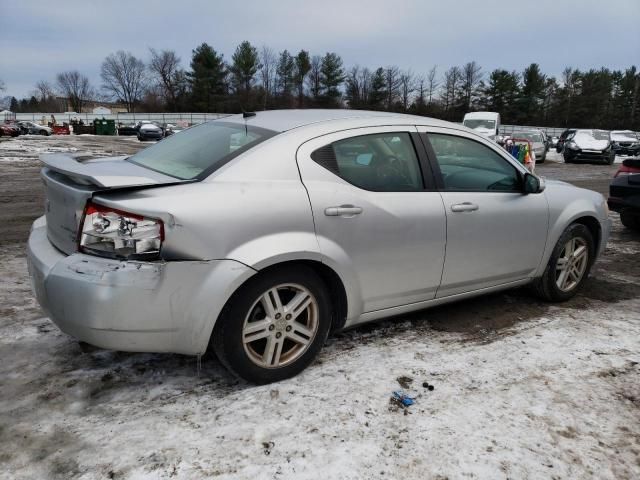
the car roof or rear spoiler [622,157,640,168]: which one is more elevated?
the car roof

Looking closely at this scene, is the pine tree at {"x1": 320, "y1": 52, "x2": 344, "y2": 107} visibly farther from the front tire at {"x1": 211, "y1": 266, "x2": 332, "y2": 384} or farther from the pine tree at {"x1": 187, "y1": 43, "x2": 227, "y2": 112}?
the front tire at {"x1": 211, "y1": 266, "x2": 332, "y2": 384}

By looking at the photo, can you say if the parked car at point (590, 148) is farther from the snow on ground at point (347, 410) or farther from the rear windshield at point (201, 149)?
the rear windshield at point (201, 149)

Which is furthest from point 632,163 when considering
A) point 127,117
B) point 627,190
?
point 127,117

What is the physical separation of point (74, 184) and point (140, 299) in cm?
76

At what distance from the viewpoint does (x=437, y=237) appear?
3.24 meters

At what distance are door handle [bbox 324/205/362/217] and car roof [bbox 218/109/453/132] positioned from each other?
570mm

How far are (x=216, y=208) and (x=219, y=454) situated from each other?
1115 mm

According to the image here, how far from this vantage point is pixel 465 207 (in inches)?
134

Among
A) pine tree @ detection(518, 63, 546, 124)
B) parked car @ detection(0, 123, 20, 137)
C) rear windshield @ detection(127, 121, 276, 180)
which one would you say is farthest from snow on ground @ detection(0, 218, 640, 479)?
pine tree @ detection(518, 63, 546, 124)

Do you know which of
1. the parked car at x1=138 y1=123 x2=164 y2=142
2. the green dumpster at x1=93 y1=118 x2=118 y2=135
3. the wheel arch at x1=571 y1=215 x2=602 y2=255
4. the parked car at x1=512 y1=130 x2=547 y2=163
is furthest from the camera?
the green dumpster at x1=93 y1=118 x2=118 y2=135

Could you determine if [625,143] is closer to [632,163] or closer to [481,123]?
[481,123]

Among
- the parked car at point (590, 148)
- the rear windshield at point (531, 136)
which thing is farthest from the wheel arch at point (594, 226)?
the parked car at point (590, 148)

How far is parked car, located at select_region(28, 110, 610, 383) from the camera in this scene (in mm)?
2383

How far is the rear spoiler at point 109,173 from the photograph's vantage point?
2.42 metres
